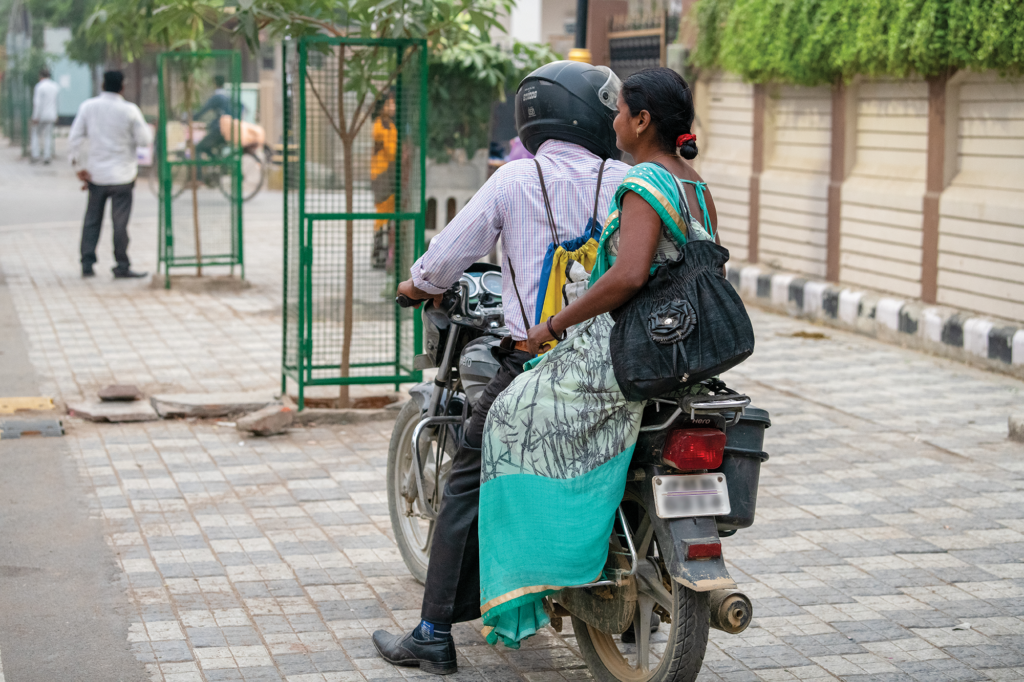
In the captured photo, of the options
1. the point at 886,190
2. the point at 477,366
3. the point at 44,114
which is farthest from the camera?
the point at 44,114

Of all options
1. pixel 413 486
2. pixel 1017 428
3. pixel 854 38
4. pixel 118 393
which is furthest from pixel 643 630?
pixel 854 38

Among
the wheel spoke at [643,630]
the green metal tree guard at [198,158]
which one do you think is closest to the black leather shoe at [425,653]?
the wheel spoke at [643,630]

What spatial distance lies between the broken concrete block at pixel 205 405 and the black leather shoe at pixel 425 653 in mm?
3687

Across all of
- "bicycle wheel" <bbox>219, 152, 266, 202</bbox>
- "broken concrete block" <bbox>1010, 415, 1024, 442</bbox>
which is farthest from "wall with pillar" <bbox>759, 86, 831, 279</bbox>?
"bicycle wheel" <bbox>219, 152, 266, 202</bbox>

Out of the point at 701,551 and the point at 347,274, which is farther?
the point at 347,274

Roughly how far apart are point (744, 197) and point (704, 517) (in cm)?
982

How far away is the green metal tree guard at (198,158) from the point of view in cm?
1248

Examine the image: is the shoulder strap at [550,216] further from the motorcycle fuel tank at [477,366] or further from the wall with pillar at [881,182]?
the wall with pillar at [881,182]

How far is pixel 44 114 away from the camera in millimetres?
30203

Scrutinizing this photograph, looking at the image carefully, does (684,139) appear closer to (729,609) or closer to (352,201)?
(729,609)

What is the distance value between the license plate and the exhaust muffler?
0.21 meters

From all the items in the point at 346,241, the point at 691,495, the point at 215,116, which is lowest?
the point at 691,495

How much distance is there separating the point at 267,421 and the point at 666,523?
406cm

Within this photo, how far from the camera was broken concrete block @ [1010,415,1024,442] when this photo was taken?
22.8ft
